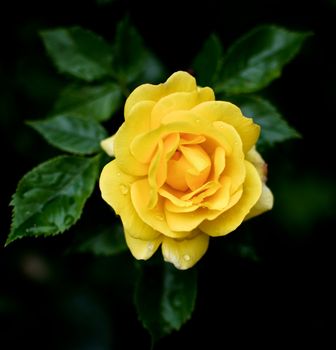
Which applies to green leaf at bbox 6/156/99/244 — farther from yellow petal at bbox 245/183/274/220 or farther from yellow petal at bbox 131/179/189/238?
yellow petal at bbox 245/183/274/220

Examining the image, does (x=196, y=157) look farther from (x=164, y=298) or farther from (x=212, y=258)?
(x=212, y=258)

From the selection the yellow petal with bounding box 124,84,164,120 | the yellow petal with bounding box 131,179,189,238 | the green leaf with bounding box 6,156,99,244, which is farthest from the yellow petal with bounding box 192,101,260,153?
the green leaf with bounding box 6,156,99,244

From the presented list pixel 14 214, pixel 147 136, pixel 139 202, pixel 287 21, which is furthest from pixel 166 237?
pixel 287 21

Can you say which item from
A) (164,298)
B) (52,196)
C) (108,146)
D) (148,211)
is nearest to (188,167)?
(148,211)

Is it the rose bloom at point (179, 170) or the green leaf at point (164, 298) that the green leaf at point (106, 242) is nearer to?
the green leaf at point (164, 298)

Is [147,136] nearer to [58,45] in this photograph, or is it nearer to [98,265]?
[58,45]
